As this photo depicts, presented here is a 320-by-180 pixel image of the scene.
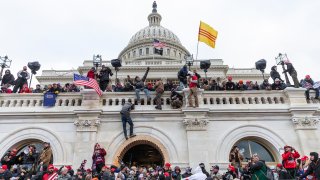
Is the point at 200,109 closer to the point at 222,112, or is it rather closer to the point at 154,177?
the point at 222,112

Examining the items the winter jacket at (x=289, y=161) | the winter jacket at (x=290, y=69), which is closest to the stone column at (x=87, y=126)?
the winter jacket at (x=289, y=161)

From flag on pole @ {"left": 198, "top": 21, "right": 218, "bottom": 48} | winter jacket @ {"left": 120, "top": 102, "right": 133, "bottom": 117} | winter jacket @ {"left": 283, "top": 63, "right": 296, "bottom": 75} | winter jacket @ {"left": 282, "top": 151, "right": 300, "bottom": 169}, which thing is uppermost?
flag on pole @ {"left": 198, "top": 21, "right": 218, "bottom": 48}

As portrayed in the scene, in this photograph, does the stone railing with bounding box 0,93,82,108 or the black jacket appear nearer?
the black jacket

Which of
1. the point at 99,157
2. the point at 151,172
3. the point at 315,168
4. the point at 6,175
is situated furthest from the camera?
the point at 99,157

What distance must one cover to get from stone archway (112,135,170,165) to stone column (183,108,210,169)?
1308mm

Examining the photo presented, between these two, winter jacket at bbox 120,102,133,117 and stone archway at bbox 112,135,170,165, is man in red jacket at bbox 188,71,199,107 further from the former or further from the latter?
winter jacket at bbox 120,102,133,117

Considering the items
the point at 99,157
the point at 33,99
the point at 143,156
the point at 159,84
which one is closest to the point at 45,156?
the point at 99,157

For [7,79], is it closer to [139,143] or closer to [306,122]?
[139,143]

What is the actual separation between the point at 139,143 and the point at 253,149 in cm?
598

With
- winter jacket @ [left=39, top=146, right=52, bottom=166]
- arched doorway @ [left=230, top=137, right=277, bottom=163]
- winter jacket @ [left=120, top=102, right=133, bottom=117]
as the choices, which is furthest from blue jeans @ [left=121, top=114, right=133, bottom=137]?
arched doorway @ [left=230, top=137, right=277, bottom=163]

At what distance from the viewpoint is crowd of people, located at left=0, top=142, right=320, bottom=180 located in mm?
9961

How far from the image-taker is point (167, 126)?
14688mm

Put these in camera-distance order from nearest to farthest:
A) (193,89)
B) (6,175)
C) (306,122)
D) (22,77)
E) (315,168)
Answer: (315,168) < (6,175) < (306,122) < (193,89) < (22,77)

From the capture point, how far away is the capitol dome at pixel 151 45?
290 feet
